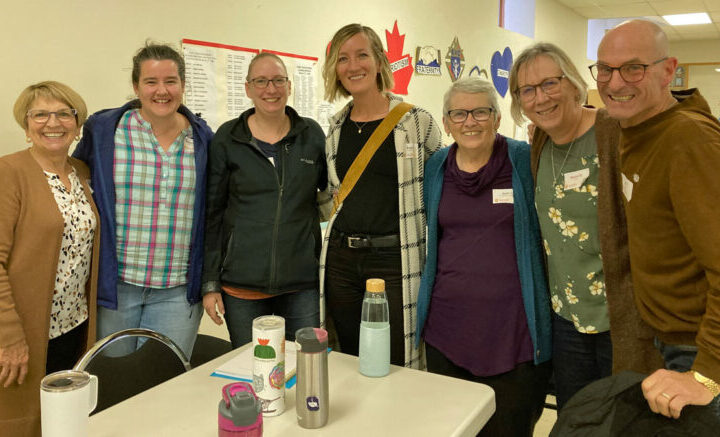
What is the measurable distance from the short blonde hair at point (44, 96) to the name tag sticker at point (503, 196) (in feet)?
4.70

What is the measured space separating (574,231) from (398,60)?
284 centimetres

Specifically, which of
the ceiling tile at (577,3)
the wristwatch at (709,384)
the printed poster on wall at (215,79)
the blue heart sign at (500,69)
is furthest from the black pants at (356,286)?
the ceiling tile at (577,3)

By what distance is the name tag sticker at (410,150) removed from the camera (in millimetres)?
1981

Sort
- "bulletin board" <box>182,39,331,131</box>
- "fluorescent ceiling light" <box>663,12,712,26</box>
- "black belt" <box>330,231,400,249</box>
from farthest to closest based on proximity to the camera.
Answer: "fluorescent ceiling light" <box>663,12,712,26</box>, "bulletin board" <box>182,39,331,131</box>, "black belt" <box>330,231,400,249</box>

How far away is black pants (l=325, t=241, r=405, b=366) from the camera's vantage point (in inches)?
77.2

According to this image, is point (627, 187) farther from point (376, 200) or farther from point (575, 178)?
point (376, 200)

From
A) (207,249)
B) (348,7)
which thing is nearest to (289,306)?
(207,249)

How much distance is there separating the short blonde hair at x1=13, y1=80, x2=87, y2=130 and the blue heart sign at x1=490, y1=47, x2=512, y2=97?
4459 mm

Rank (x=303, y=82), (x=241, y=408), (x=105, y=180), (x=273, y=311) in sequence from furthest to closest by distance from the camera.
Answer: (x=303, y=82), (x=273, y=311), (x=105, y=180), (x=241, y=408)

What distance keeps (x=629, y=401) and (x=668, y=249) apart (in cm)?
43

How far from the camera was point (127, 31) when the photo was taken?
2322 mm

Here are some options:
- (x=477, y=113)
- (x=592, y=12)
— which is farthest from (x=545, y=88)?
(x=592, y=12)

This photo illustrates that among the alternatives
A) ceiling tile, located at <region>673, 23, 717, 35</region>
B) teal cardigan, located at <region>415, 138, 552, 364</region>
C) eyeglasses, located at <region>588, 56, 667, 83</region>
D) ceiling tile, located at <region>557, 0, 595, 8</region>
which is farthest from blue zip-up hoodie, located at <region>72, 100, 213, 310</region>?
ceiling tile, located at <region>673, 23, 717, 35</region>

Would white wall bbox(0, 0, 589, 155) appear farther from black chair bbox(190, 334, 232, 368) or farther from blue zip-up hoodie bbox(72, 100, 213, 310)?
black chair bbox(190, 334, 232, 368)
